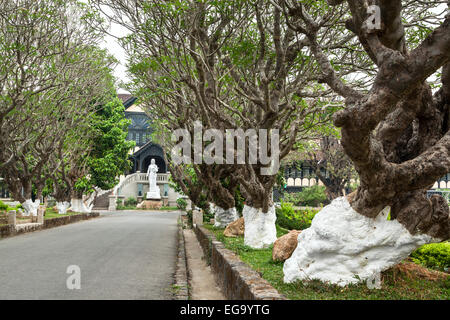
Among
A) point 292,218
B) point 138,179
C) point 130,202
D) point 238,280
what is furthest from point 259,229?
point 138,179

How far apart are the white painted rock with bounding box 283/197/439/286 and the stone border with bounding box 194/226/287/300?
801 mm

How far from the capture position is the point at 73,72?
18453 millimetres

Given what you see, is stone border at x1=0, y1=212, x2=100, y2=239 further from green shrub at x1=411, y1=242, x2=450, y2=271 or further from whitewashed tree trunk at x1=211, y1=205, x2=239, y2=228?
green shrub at x1=411, y1=242, x2=450, y2=271

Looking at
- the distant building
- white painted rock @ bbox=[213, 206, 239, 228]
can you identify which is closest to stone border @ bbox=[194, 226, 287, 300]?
white painted rock @ bbox=[213, 206, 239, 228]

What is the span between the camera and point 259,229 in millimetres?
10797

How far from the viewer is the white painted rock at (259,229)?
1075 cm

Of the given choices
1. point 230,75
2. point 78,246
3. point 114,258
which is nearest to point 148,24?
point 230,75

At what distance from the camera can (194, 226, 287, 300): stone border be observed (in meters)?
4.89

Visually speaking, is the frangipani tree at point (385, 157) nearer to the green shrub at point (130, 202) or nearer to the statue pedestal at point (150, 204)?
the statue pedestal at point (150, 204)

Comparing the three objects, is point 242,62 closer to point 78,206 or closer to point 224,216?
point 224,216

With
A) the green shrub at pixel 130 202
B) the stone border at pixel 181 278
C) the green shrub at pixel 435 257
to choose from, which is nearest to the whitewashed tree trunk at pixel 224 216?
the stone border at pixel 181 278

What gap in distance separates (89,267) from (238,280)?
503cm

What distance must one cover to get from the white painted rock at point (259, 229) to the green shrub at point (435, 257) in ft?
11.6

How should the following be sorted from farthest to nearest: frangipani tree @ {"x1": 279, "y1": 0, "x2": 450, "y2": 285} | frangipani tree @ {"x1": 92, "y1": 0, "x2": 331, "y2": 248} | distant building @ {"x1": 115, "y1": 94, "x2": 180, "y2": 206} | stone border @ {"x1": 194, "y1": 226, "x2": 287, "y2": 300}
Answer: distant building @ {"x1": 115, "y1": 94, "x2": 180, "y2": 206} → frangipani tree @ {"x1": 92, "y1": 0, "x2": 331, "y2": 248} → stone border @ {"x1": 194, "y1": 226, "x2": 287, "y2": 300} → frangipani tree @ {"x1": 279, "y1": 0, "x2": 450, "y2": 285}
